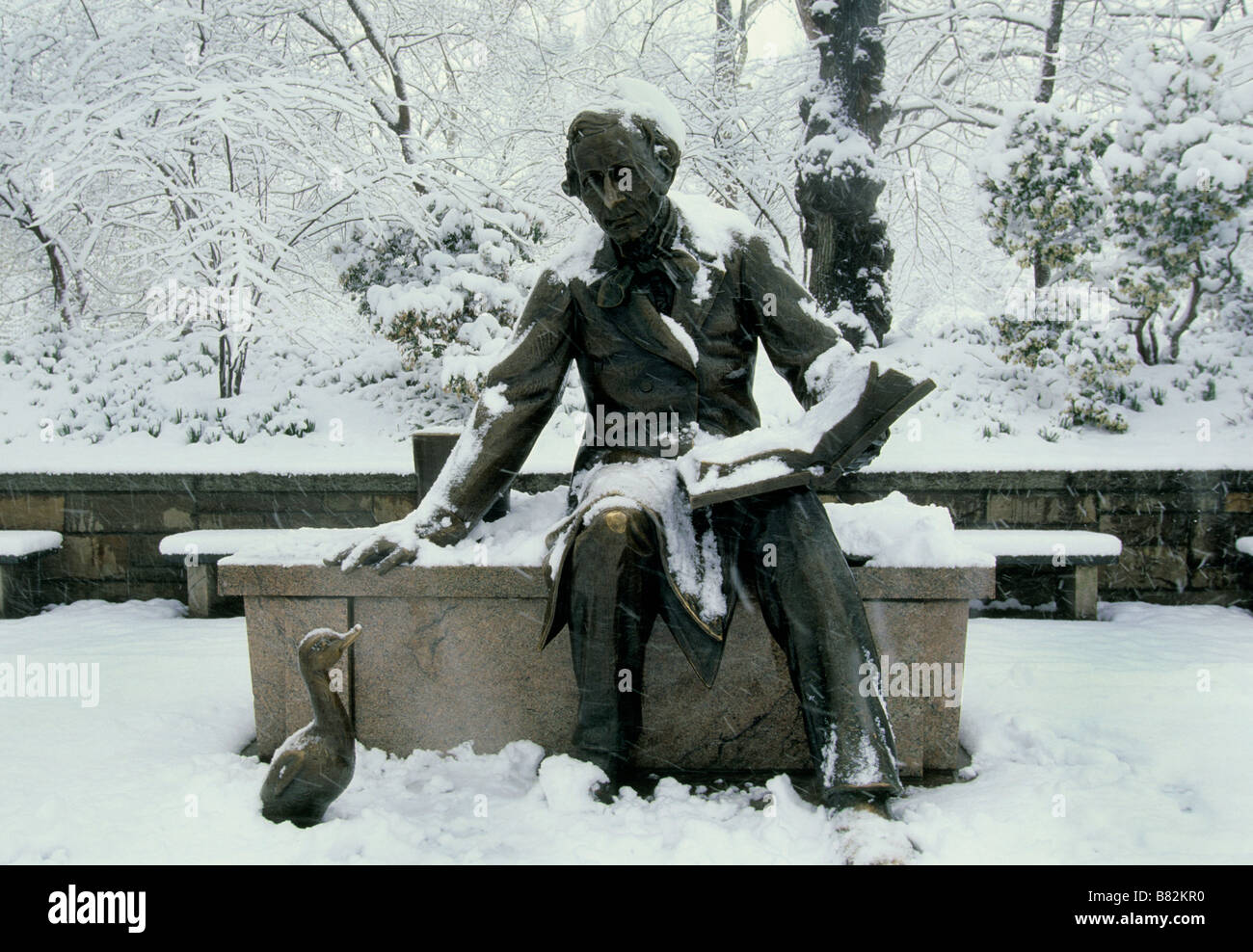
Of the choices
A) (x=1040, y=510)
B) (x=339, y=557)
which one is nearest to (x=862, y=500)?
(x=1040, y=510)

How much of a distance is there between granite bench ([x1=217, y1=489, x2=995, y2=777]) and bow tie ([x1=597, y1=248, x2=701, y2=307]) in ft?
2.76

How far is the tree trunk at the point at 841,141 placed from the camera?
7.07m

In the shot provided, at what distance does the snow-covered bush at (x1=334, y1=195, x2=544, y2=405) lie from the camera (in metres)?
6.53

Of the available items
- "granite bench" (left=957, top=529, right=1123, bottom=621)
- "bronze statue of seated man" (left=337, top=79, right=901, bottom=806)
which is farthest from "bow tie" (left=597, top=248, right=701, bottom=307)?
"granite bench" (left=957, top=529, right=1123, bottom=621)

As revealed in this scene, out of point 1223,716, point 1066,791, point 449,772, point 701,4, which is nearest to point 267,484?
point 449,772

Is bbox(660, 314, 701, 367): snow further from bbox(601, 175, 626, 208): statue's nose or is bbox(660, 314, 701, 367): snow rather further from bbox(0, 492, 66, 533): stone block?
bbox(0, 492, 66, 533): stone block

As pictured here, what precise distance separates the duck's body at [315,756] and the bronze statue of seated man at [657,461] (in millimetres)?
341

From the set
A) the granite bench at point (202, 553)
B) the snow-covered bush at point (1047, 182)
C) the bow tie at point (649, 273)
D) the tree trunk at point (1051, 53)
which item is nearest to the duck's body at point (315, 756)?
the bow tie at point (649, 273)

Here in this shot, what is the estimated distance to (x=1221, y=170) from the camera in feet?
19.5

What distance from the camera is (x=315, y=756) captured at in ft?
7.78

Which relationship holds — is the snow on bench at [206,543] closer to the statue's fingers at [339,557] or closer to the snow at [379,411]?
the snow at [379,411]

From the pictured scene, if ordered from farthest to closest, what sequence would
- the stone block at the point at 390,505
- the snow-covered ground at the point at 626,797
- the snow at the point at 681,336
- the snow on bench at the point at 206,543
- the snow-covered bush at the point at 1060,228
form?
the snow-covered bush at the point at 1060,228
the stone block at the point at 390,505
the snow on bench at the point at 206,543
the snow at the point at 681,336
the snow-covered ground at the point at 626,797

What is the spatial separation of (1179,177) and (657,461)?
5.17 metres

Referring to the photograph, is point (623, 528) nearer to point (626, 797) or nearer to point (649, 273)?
point (626, 797)
